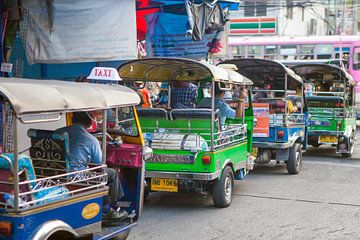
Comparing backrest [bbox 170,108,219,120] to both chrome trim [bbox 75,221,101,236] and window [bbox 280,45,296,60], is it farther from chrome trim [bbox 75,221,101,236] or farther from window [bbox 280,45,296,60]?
window [bbox 280,45,296,60]

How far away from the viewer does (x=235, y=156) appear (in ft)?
→ 27.7

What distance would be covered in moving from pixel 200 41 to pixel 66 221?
7318 millimetres

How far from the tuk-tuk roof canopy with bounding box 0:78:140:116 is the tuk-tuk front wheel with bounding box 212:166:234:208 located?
2829 mm

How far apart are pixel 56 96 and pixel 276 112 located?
25.2 feet

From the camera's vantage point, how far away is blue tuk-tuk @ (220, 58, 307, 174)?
10.6 meters

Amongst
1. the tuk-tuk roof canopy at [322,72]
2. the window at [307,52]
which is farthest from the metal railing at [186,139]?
the window at [307,52]

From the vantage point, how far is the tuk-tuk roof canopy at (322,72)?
14125 mm

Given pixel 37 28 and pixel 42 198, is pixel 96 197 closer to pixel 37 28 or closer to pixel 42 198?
pixel 42 198

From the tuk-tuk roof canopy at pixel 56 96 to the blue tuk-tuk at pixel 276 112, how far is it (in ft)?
18.6

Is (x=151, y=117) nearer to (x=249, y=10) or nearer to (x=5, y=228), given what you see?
(x=5, y=228)

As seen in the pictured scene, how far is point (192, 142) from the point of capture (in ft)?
25.2

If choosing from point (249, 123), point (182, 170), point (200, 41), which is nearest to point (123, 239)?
point (182, 170)

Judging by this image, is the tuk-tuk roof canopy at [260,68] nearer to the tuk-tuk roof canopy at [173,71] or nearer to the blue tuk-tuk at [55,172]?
the tuk-tuk roof canopy at [173,71]

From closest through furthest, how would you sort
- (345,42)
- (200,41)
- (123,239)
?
1. (123,239)
2. (200,41)
3. (345,42)
